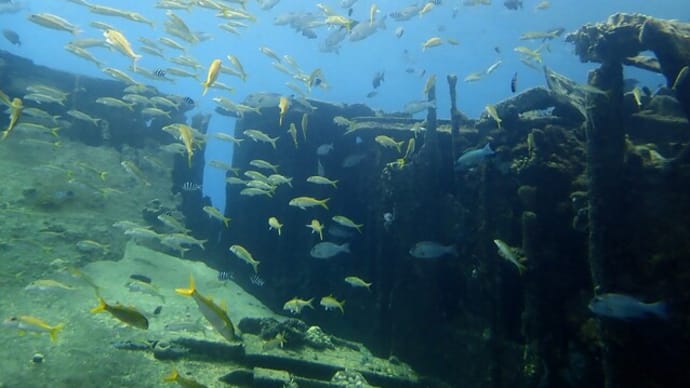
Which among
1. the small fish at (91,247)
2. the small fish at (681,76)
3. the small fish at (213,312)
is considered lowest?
the small fish at (91,247)

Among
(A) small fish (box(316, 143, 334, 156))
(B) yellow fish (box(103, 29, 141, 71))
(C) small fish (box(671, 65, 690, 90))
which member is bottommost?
(A) small fish (box(316, 143, 334, 156))

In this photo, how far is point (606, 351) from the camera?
20.6ft

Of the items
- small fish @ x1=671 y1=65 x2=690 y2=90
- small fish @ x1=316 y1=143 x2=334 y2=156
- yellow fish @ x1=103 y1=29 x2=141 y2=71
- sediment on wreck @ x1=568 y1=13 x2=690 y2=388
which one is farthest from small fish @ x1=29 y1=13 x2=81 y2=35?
small fish @ x1=671 y1=65 x2=690 y2=90

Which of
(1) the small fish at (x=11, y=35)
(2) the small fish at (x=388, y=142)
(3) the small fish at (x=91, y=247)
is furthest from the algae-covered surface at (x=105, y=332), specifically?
(1) the small fish at (x=11, y=35)

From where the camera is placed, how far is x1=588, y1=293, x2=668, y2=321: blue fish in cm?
540

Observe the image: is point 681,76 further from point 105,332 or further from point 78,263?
point 78,263

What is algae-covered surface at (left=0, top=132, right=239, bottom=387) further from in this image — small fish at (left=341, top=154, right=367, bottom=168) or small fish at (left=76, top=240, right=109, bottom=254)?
small fish at (left=341, top=154, right=367, bottom=168)

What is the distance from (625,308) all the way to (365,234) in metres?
7.92

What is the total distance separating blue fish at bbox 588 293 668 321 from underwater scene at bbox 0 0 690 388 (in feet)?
0.09

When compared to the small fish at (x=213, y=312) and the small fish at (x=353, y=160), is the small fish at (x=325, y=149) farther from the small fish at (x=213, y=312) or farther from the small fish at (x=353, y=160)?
the small fish at (x=213, y=312)

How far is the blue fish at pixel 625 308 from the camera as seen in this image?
17.7 ft

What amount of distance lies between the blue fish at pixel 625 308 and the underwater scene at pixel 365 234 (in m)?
0.03

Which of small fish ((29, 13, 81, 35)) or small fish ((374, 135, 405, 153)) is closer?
small fish ((29, 13, 81, 35))

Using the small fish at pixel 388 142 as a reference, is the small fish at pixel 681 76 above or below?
above
